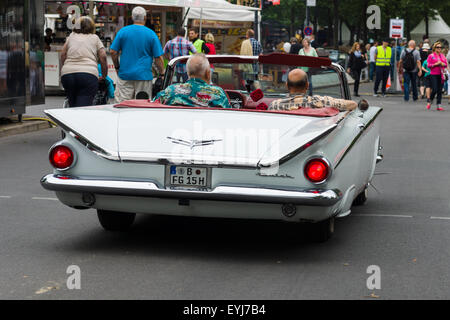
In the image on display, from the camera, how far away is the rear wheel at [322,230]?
20.1ft

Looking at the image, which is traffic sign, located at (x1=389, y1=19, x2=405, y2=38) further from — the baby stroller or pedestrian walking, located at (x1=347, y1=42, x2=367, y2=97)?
the baby stroller

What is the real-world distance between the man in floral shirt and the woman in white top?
506 centimetres

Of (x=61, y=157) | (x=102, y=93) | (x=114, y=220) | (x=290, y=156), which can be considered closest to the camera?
(x=290, y=156)

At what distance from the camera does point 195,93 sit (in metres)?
6.63

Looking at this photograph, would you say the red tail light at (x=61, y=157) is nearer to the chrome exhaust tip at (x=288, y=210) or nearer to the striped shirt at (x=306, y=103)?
the chrome exhaust tip at (x=288, y=210)

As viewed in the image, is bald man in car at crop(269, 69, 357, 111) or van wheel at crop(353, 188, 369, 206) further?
van wheel at crop(353, 188, 369, 206)

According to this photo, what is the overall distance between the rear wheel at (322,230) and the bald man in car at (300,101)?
94cm

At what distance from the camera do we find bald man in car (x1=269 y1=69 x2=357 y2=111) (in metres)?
6.62

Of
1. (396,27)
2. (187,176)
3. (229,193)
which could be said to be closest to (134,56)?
(187,176)

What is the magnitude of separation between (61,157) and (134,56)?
6.39 metres

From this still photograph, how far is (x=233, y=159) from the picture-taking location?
5.43 metres

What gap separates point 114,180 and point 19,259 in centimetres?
79

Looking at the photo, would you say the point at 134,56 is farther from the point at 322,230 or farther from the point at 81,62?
the point at 322,230

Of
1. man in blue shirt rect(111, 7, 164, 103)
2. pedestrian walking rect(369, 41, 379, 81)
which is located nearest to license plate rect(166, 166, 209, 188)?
man in blue shirt rect(111, 7, 164, 103)
